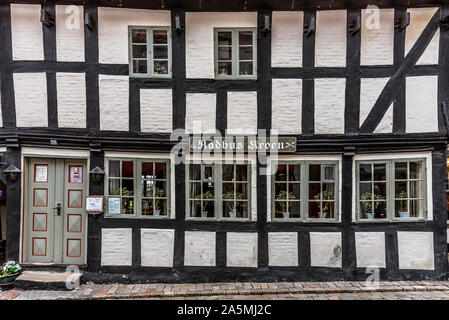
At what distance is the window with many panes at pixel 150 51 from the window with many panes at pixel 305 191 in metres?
3.40

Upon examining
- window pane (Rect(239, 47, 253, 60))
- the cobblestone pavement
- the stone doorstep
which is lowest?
the cobblestone pavement

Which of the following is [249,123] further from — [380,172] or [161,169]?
[380,172]

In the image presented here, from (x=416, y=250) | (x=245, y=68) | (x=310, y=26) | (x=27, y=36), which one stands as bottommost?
(x=416, y=250)

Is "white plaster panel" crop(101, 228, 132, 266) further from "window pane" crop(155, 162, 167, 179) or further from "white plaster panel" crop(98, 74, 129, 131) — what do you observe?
"white plaster panel" crop(98, 74, 129, 131)

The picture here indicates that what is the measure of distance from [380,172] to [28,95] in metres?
7.91

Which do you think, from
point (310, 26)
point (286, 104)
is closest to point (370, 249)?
point (286, 104)

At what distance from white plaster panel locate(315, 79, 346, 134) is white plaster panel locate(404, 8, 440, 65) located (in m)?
1.66

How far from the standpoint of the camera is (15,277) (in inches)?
233

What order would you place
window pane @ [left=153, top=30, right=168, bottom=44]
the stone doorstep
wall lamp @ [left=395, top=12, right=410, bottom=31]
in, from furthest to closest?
window pane @ [left=153, top=30, right=168, bottom=44], wall lamp @ [left=395, top=12, right=410, bottom=31], the stone doorstep

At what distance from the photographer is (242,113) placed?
20.3ft

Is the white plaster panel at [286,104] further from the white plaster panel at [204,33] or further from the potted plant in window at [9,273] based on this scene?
the potted plant in window at [9,273]

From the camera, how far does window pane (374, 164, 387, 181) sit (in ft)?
20.4

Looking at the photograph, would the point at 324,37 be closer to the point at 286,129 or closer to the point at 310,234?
the point at 286,129

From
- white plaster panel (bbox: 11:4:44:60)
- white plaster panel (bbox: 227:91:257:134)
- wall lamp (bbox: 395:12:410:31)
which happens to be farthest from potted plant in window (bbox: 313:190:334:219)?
white plaster panel (bbox: 11:4:44:60)
